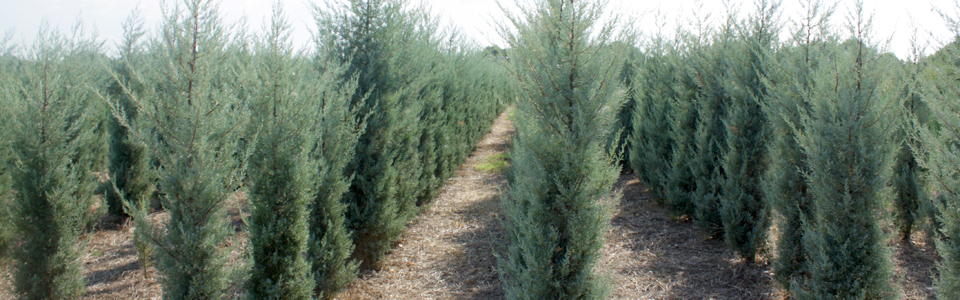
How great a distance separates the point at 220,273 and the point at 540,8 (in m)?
2.96

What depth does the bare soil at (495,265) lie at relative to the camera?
15.8ft

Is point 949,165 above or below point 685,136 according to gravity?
below

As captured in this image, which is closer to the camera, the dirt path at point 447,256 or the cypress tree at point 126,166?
the dirt path at point 447,256

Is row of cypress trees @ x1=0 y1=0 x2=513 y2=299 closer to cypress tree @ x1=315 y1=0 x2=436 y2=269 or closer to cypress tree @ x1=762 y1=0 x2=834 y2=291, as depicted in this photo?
cypress tree @ x1=315 y1=0 x2=436 y2=269

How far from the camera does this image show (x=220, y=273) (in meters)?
3.33

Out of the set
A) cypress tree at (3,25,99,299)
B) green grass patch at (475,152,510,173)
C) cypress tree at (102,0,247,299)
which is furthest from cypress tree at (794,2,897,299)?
green grass patch at (475,152,510,173)

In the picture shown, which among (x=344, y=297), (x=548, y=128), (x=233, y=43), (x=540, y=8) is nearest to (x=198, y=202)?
(x=233, y=43)

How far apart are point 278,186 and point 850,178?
4.22 metres

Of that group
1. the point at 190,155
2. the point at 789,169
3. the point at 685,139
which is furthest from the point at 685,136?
the point at 190,155

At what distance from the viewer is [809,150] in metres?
3.64

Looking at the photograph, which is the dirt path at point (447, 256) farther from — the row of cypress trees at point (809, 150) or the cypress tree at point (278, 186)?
the row of cypress trees at point (809, 150)

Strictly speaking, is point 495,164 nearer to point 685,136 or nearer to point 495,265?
point 685,136

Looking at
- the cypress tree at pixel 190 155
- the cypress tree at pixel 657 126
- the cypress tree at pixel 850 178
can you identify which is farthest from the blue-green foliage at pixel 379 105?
the cypress tree at pixel 850 178

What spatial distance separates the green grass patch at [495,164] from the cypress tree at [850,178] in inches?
274
